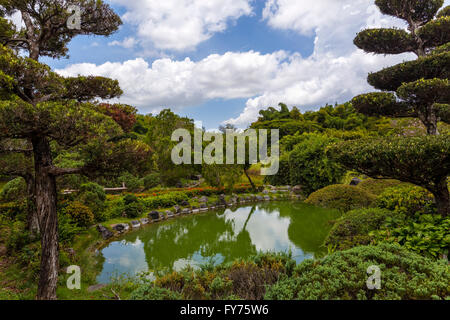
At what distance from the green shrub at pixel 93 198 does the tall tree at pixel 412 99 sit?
974 cm

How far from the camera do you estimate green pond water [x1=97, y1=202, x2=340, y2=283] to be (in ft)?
23.8

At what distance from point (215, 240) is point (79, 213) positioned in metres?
5.42

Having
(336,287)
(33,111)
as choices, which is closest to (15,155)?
(33,111)

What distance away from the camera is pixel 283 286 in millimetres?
3393

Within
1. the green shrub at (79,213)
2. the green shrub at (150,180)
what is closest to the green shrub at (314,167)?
the green shrub at (150,180)

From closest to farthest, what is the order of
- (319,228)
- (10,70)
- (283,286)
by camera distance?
(283,286) → (10,70) → (319,228)

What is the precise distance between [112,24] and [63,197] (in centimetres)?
716

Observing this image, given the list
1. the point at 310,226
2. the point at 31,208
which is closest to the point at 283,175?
the point at 310,226

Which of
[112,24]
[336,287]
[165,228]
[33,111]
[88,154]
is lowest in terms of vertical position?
[165,228]

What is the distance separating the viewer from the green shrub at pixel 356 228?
222 inches

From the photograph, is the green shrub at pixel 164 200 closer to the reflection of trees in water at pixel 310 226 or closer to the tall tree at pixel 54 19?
the reflection of trees in water at pixel 310 226

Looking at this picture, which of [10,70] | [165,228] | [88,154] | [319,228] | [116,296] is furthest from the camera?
[165,228]

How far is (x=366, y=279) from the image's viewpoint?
314 cm
